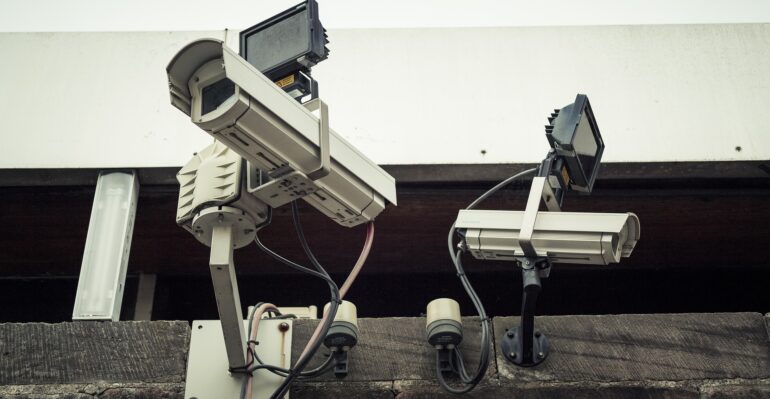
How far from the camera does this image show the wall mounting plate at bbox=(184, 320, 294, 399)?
330 centimetres

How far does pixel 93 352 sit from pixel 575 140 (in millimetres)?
1662

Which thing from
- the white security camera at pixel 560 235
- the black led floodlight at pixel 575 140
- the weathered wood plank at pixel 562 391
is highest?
the black led floodlight at pixel 575 140

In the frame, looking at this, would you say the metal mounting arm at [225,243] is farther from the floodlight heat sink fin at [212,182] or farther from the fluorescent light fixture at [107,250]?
the fluorescent light fixture at [107,250]

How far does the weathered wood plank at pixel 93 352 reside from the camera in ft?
11.3

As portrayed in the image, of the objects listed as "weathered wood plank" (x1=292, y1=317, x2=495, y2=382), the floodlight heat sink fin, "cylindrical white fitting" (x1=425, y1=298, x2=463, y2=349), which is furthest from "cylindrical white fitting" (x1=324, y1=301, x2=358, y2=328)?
the floodlight heat sink fin

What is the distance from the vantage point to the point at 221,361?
3.39 meters

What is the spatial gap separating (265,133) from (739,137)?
9.87 feet

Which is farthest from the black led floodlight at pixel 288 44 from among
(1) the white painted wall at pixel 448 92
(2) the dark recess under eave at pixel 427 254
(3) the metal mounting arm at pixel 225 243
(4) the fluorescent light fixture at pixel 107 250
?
(2) the dark recess under eave at pixel 427 254

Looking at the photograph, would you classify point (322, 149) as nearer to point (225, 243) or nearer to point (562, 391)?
point (225, 243)

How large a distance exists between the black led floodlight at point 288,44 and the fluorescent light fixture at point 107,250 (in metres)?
1.61

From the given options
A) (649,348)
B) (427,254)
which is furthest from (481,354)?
(427,254)

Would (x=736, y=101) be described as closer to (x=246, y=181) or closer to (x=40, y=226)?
(x=246, y=181)

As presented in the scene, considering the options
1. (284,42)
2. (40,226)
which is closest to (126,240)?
(40,226)

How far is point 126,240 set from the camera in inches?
179
